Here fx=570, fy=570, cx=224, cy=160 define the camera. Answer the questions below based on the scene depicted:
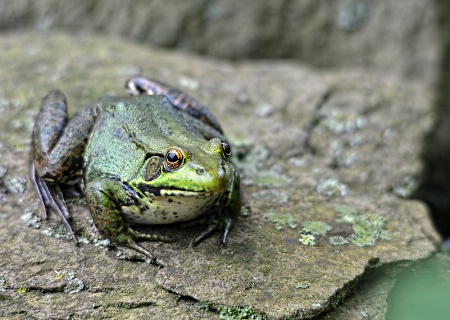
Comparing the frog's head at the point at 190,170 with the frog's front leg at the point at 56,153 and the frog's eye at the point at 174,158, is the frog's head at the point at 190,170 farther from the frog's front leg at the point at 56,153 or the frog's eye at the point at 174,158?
the frog's front leg at the point at 56,153

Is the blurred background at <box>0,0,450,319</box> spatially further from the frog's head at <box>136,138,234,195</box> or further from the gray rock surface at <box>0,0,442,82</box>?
the frog's head at <box>136,138,234,195</box>

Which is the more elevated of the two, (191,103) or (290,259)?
(191,103)

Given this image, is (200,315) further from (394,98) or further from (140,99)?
(394,98)

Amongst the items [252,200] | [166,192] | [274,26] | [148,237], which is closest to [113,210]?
[148,237]

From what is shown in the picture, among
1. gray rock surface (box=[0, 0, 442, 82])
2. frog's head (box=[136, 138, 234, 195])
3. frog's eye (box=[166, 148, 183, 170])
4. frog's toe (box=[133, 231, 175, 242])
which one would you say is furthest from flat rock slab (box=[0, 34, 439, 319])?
frog's eye (box=[166, 148, 183, 170])

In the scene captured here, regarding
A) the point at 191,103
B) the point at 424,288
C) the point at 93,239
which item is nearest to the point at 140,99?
the point at 191,103

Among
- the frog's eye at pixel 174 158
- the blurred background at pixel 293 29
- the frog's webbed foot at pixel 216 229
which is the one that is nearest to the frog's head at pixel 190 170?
the frog's eye at pixel 174 158
